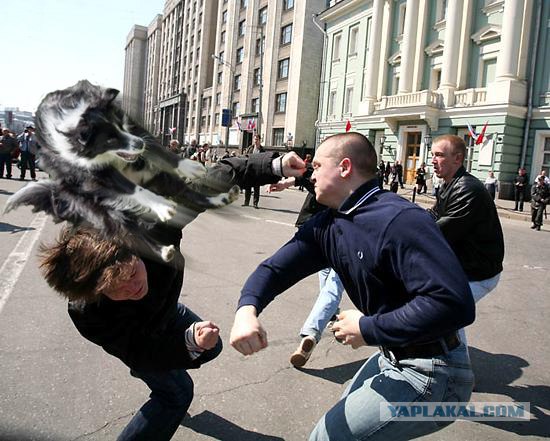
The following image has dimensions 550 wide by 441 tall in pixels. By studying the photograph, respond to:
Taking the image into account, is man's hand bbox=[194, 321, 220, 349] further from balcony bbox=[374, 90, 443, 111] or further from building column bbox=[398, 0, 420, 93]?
building column bbox=[398, 0, 420, 93]

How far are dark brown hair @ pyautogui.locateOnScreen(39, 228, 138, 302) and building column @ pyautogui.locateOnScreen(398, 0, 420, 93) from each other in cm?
2878

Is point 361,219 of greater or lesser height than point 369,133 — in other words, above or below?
below

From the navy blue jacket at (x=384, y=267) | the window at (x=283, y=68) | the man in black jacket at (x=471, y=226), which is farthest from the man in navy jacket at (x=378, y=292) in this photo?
the window at (x=283, y=68)

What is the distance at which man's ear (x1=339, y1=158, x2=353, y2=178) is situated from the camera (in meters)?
2.02

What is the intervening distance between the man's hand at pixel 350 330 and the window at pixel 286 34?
42.6 metres

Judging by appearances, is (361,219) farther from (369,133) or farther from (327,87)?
(327,87)

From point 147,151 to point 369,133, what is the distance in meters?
30.6

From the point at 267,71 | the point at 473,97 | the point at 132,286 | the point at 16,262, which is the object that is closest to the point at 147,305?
the point at 132,286

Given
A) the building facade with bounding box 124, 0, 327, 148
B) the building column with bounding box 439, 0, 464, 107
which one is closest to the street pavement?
the building column with bounding box 439, 0, 464, 107

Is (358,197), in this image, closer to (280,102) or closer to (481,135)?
(481,135)

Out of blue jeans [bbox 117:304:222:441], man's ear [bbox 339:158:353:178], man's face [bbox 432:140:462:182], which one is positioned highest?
man's face [bbox 432:140:462:182]

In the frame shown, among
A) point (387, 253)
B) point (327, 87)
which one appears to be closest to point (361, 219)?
point (387, 253)

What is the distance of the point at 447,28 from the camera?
25.4m

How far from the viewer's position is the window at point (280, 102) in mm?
41906
